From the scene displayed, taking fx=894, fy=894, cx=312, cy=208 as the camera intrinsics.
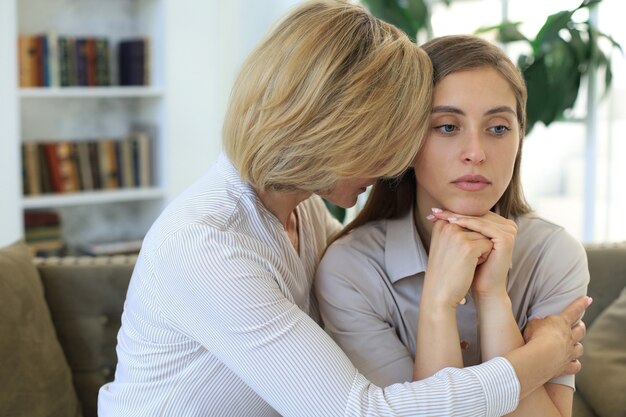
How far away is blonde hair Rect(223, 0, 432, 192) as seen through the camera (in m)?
1.38

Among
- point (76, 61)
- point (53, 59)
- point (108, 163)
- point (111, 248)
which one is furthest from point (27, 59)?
point (111, 248)

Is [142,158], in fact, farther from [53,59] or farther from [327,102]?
[327,102]

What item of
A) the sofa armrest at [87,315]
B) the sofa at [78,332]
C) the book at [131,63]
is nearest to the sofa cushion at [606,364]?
the sofa at [78,332]

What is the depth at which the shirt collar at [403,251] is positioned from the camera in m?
1.63

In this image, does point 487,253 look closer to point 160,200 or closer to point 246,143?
point 246,143

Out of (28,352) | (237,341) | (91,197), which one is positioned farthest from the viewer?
(91,197)

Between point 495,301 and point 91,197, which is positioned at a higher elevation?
point 495,301

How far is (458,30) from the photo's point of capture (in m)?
3.88

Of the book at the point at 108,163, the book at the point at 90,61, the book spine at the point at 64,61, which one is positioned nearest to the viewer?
the book spine at the point at 64,61

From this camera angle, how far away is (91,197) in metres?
4.32

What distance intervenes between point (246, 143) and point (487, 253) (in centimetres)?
45

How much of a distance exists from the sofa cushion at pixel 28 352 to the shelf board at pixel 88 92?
7.10 ft

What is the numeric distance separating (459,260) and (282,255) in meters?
0.30

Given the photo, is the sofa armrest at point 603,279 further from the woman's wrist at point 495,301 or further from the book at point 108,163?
the book at point 108,163
